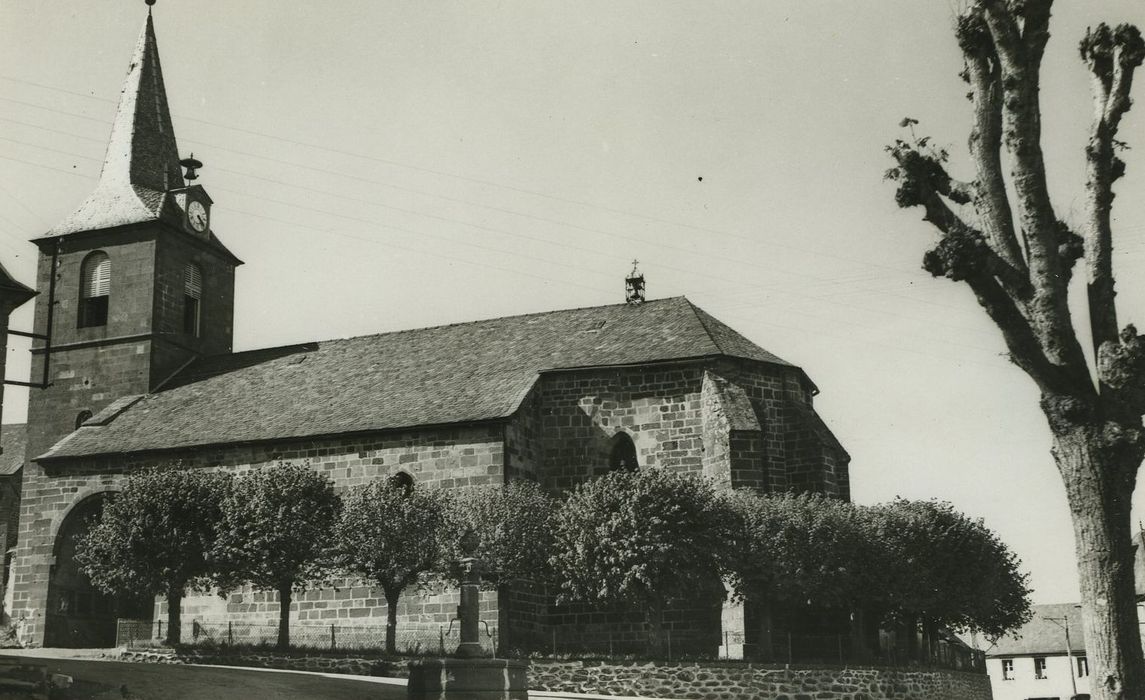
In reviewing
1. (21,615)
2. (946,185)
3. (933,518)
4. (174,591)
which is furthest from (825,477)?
(21,615)

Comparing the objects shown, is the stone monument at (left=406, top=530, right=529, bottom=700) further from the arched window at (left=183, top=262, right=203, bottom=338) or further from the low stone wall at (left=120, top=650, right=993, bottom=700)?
the arched window at (left=183, top=262, right=203, bottom=338)

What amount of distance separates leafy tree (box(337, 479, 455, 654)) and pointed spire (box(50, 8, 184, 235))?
1908 centimetres

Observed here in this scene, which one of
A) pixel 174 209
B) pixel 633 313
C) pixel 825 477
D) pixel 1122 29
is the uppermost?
pixel 174 209

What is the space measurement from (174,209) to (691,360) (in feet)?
70.2

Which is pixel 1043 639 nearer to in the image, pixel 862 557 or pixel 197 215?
pixel 862 557

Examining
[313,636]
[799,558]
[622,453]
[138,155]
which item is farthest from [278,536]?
[138,155]

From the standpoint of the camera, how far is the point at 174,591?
32781mm

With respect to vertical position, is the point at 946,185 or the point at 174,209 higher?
the point at 174,209

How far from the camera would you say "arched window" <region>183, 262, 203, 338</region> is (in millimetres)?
45438

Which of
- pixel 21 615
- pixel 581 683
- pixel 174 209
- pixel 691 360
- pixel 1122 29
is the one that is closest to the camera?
pixel 1122 29

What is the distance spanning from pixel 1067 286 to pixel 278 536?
2287 cm

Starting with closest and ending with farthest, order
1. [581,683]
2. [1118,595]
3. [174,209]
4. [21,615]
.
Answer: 1. [1118,595]
2. [581,683]
3. [21,615]
4. [174,209]

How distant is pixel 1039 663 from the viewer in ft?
240

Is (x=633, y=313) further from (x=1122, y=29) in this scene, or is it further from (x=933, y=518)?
(x=1122, y=29)
